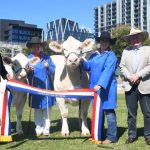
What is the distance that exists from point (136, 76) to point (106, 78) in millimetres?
613

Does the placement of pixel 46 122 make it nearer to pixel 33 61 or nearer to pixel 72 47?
pixel 33 61

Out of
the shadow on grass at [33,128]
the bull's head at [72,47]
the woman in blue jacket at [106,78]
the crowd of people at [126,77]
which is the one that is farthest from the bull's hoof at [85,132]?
the bull's head at [72,47]

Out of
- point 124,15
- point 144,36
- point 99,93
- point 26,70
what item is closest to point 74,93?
point 99,93

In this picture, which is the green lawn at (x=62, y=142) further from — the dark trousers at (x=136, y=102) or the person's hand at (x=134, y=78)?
the person's hand at (x=134, y=78)

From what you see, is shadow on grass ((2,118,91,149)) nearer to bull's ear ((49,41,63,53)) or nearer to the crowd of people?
the crowd of people

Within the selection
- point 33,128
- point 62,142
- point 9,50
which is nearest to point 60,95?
point 62,142

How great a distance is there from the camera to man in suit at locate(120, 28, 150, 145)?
28.4ft

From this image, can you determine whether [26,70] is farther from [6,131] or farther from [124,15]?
[124,15]

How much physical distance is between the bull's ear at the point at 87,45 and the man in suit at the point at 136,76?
118cm

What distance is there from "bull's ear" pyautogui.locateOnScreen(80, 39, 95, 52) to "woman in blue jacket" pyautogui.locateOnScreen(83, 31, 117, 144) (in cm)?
85

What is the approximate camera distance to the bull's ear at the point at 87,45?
32.5ft

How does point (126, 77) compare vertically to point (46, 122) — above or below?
above

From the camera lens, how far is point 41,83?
1009 cm

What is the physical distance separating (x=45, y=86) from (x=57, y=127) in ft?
5.48
